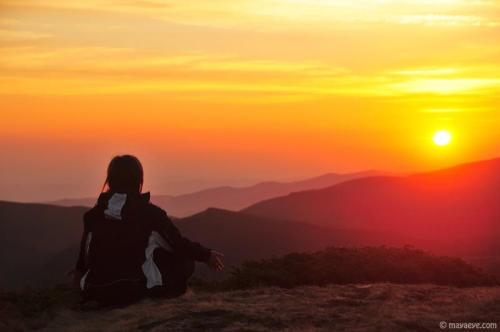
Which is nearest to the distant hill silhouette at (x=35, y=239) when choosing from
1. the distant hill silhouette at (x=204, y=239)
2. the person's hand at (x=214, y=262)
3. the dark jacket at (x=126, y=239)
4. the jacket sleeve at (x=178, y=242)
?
the distant hill silhouette at (x=204, y=239)

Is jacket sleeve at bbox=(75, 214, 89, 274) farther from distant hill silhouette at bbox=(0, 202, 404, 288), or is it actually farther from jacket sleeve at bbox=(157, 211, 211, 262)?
distant hill silhouette at bbox=(0, 202, 404, 288)

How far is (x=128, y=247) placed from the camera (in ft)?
32.7

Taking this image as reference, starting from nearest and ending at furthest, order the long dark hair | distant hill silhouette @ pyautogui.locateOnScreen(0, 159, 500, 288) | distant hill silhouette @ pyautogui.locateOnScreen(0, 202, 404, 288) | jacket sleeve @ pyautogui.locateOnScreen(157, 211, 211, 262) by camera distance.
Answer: the long dark hair
jacket sleeve @ pyautogui.locateOnScreen(157, 211, 211, 262)
distant hill silhouette @ pyautogui.locateOnScreen(0, 202, 404, 288)
distant hill silhouette @ pyautogui.locateOnScreen(0, 159, 500, 288)

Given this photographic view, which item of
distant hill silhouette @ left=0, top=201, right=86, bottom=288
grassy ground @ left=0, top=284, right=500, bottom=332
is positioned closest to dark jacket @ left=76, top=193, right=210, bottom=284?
grassy ground @ left=0, top=284, right=500, bottom=332

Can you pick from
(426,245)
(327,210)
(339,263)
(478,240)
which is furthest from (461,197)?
(339,263)

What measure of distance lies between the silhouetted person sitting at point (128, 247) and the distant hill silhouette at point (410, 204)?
3992 cm

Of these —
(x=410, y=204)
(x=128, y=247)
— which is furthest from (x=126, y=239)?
(x=410, y=204)

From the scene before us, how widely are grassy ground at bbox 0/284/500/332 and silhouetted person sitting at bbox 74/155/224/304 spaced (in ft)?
0.87

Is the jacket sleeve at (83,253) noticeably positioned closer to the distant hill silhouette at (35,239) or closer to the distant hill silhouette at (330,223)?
the distant hill silhouette at (330,223)

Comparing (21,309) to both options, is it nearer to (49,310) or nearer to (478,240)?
(49,310)

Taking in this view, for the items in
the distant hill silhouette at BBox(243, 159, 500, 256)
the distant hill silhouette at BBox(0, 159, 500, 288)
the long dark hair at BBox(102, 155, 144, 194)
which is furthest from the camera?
the distant hill silhouette at BBox(243, 159, 500, 256)

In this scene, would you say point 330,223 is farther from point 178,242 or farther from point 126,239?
point 126,239

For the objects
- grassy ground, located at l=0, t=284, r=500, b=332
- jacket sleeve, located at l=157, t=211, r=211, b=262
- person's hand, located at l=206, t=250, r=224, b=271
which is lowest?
grassy ground, located at l=0, t=284, r=500, b=332

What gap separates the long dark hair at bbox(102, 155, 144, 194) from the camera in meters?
9.77
